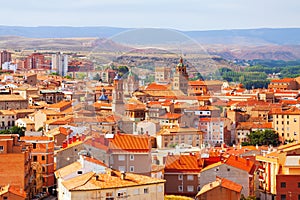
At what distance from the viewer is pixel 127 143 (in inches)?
680

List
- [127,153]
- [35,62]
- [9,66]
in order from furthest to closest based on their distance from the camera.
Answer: [35,62]
[9,66]
[127,153]

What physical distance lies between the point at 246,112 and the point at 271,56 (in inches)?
4914

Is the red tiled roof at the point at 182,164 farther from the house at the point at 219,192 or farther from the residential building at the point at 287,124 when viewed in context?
the residential building at the point at 287,124

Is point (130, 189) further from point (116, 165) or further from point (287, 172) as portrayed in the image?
point (287, 172)

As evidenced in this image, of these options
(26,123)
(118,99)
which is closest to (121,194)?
(118,99)

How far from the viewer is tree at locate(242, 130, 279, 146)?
1262 inches

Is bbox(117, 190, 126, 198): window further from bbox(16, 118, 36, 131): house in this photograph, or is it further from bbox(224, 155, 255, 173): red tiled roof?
bbox(16, 118, 36, 131): house

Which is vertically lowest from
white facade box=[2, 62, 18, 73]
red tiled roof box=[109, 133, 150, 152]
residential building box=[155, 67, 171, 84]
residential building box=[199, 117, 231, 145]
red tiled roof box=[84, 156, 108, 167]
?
white facade box=[2, 62, 18, 73]

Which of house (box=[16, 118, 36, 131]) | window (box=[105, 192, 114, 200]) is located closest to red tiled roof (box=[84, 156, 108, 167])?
window (box=[105, 192, 114, 200])

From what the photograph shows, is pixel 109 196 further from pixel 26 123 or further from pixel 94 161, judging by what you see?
pixel 26 123

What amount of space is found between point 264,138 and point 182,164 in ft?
46.2

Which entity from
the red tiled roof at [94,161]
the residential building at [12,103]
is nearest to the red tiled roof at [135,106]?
the red tiled roof at [94,161]

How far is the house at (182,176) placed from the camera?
18.9m

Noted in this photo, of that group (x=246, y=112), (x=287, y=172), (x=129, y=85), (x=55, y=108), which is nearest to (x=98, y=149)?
(x=129, y=85)
